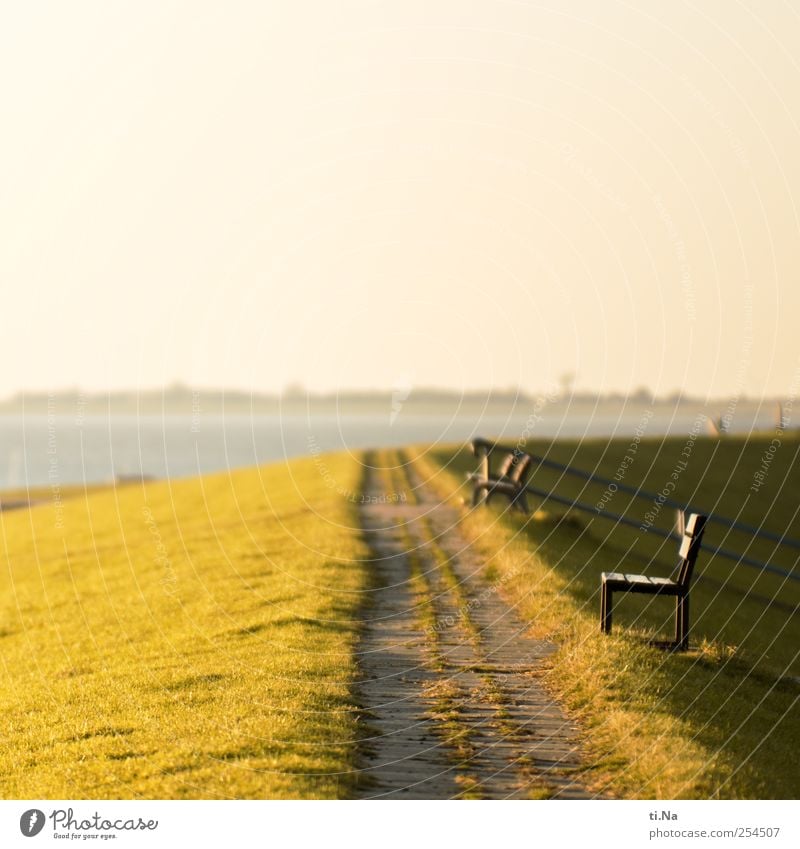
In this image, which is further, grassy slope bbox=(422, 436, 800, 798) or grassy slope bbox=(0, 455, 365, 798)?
grassy slope bbox=(0, 455, 365, 798)

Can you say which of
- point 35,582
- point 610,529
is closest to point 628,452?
point 610,529

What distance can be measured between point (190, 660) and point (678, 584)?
19.5 feet

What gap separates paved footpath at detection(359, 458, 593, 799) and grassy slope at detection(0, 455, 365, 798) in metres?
0.39

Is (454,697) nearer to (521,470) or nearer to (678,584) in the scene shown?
(678,584)

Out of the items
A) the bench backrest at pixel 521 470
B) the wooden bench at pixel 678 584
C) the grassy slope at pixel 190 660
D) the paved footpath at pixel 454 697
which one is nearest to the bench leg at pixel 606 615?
the wooden bench at pixel 678 584

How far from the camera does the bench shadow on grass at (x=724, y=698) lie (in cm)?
998

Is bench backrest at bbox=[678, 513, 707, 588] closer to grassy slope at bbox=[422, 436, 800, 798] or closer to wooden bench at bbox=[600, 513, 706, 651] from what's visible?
wooden bench at bbox=[600, 513, 706, 651]

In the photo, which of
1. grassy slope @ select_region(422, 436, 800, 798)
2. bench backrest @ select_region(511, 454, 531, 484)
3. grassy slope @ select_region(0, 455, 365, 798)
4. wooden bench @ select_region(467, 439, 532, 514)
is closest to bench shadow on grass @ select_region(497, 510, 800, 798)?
grassy slope @ select_region(422, 436, 800, 798)

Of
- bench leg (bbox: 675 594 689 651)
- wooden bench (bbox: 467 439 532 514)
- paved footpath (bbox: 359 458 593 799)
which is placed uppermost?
wooden bench (bbox: 467 439 532 514)

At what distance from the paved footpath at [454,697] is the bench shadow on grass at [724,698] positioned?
117 centimetres

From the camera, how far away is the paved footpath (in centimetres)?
938

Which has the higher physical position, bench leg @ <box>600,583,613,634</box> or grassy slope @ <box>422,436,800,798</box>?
bench leg @ <box>600,583,613,634</box>

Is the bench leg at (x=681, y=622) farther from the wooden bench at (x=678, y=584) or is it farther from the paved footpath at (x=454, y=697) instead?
the paved footpath at (x=454, y=697)

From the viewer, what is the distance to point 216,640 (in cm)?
1487
